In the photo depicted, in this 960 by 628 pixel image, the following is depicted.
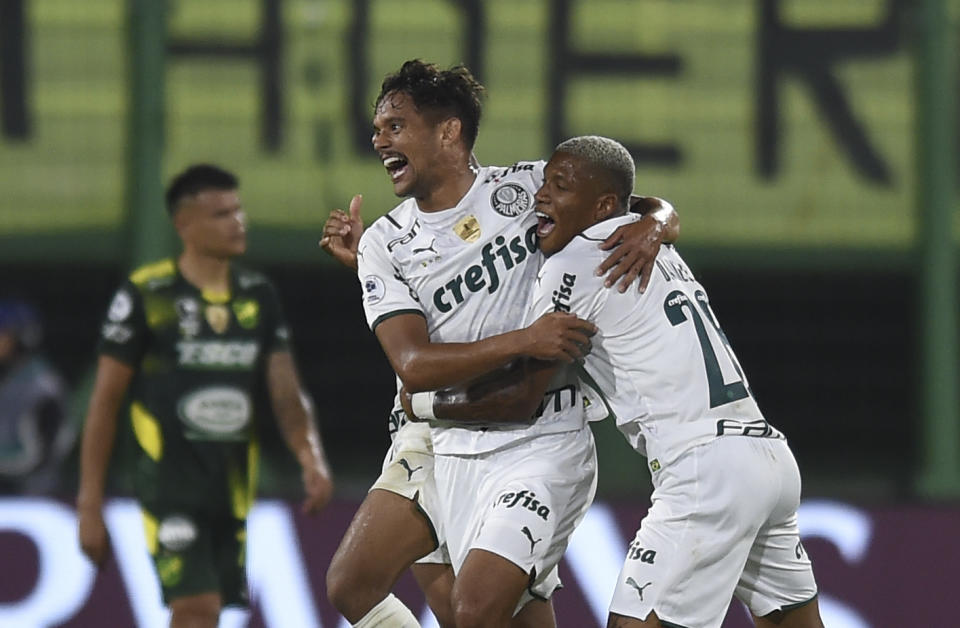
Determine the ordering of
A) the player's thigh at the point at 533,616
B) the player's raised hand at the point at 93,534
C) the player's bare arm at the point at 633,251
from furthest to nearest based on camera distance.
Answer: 1. the player's raised hand at the point at 93,534
2. the player's thigh at the point at 533,616
3. the player's bare arm at the point at 633,251

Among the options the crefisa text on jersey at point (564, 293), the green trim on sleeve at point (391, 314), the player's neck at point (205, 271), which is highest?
the crefisa text on jersey at point (564, 293)

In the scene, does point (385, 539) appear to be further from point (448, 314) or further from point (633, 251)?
point (633, 251)

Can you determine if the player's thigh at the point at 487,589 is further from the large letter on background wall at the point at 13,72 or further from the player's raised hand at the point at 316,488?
the large letter on background wall at the point at 13,72

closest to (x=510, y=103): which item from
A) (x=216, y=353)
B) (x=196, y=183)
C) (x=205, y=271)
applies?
(x=196, y=183)

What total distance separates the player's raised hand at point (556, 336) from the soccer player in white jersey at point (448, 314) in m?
0.27

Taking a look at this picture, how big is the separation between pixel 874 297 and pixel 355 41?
364 centimetres

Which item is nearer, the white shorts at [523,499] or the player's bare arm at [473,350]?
the player's bare arm at [473,350]

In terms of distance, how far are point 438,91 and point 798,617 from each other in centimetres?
187

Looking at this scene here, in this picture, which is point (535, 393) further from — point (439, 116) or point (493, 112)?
point (493, 112)

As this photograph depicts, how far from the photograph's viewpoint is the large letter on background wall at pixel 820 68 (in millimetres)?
9508

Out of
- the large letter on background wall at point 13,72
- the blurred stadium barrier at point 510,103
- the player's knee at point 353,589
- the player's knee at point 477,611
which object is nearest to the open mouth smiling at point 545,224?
the player's knee at point 477,611

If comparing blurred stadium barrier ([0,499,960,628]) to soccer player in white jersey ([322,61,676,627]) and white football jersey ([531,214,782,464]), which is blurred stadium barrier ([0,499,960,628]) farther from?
white football jersey ([531,214,782,464])

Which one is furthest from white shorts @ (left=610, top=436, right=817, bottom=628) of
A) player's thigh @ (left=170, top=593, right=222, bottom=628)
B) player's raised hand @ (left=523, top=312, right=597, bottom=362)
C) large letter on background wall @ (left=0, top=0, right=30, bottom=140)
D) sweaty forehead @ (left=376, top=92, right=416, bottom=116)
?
large letter on background wall @ (left=0, top=0, right=30, bottom=140)

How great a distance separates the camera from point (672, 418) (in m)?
4.93
